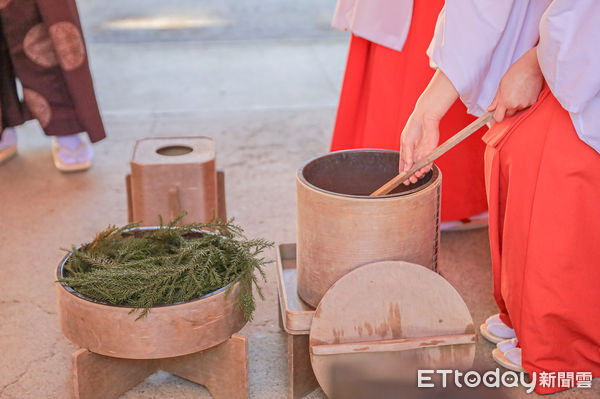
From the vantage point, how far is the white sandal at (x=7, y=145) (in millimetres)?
2619

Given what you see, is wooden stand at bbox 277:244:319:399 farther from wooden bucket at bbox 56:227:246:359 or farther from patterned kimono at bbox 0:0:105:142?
patterned kimono at bbox 0:0:105:142

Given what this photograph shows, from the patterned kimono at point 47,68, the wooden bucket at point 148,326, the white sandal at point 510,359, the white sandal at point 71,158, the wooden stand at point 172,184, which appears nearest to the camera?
the wooden bucket at point 148,326

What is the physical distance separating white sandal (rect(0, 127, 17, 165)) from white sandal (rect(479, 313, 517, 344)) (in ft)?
6.18

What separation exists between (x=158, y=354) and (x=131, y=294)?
0.37 feet

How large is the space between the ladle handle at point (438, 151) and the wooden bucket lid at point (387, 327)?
0.53 feet

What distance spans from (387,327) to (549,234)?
1.12ft

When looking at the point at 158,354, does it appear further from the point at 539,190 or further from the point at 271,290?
the point at 539,190

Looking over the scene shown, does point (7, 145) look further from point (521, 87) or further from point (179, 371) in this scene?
point (521, 87)

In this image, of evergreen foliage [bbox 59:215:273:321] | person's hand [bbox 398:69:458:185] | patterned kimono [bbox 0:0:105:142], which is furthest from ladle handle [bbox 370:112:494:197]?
patterned kimono [bbox 0:0:105:142]

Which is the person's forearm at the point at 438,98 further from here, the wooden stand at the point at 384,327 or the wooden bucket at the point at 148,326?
the wooden bucket at the point at 148,326

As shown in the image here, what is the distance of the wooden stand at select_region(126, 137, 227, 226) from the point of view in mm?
1734

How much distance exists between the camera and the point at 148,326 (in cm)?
120

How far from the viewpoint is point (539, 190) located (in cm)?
128

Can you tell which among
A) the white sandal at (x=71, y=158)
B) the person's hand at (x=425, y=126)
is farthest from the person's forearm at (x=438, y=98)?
the white sandal at (x=71, y=158)
